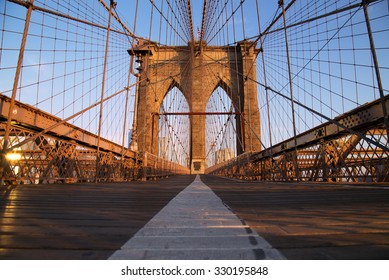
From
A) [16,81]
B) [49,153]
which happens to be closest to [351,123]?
[16,81]

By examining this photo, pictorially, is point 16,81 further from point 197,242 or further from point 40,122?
point 197,242

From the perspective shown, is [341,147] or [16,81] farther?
[341,147]

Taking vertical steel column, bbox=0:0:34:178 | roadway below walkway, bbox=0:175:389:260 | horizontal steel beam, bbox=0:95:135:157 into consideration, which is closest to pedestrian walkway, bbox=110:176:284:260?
roadway below walkway, bbox=0:175:389:260

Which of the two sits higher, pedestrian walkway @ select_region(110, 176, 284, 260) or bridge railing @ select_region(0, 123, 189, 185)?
bridge railing @ select_region(0, 123, 189, 185)

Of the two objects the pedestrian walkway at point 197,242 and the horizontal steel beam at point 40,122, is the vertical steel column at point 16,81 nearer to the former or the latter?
the horizontal steel beam at point 40,122

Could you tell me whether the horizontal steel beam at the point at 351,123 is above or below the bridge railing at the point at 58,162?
above

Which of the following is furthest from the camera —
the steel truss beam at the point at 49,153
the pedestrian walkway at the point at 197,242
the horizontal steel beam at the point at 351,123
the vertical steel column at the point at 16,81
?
the steel truss beam at the point at 49,153

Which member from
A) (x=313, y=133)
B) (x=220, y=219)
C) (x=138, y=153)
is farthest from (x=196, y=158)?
(x=220, y=219)

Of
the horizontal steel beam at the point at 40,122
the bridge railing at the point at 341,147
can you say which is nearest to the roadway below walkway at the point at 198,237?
the bridge railing at the point at 341,147

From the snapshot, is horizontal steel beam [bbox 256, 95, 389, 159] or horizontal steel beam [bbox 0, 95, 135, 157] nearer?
horizontal steel beam [bbox 256, 95, 389, 159]

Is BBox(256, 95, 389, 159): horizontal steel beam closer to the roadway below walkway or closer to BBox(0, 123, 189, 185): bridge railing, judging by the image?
the roadway below walkway

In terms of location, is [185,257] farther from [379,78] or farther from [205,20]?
[205,20]
